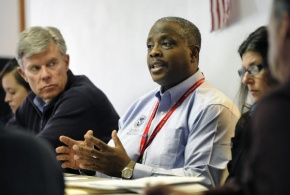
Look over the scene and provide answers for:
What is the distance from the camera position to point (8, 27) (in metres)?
5.36

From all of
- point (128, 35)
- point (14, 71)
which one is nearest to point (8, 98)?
point (14, 71)

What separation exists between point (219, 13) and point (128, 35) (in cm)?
92

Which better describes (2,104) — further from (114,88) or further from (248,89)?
(248,89)

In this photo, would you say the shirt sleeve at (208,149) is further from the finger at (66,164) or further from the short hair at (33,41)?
the short hair at (33,41)

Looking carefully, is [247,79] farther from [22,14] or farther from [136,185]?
[22,14]

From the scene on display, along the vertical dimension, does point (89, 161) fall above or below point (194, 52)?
below

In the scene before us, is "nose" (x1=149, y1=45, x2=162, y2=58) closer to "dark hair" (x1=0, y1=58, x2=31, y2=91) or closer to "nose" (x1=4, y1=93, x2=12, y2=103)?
"dark hair" (x1=0, y1=58, x2=31, y2=91)

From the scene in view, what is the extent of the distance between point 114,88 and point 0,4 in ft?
6.40

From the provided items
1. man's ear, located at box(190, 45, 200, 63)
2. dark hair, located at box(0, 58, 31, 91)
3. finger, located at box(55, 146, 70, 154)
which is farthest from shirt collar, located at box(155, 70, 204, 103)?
dark hair, located at box(0, 58, 31, 91)

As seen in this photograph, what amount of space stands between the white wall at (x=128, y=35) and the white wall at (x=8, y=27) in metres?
0.29

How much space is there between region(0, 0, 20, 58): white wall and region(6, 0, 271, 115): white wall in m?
0.29

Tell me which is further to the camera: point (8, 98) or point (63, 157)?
point (8, 98)

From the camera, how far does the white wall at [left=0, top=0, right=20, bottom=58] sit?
527 centimetres

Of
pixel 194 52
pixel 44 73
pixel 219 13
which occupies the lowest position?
pixel 44 73
